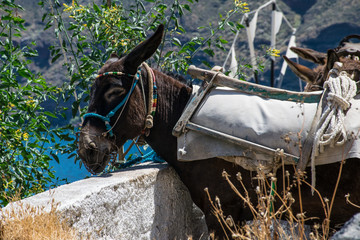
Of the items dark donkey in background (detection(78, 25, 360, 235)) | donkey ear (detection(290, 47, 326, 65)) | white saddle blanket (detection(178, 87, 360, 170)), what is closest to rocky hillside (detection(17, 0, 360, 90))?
donkey ear (detection(290, 47, 326, 65))

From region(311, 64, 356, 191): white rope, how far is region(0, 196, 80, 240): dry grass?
58.6 inches

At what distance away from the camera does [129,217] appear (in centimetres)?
328

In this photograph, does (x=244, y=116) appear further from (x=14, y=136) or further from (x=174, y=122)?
(x=14, y=136)

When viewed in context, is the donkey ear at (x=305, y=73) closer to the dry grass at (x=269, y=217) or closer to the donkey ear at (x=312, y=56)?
the donkey ear at (x=312, y=56)

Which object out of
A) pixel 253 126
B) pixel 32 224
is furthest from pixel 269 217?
pixel 32 224

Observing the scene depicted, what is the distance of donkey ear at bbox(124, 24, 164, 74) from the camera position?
330 cm

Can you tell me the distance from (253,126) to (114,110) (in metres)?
0.97

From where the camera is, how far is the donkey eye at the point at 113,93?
3.38m

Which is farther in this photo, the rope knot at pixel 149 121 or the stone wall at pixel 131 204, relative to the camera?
the rope knot at pixel 149 121

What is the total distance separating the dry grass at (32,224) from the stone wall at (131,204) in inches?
3.7

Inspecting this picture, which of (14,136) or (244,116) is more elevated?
(244,116)

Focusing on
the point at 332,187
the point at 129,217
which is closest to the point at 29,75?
the point at 129,217

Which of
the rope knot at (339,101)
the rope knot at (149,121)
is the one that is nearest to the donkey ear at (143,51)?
the rope knot at (149,121)

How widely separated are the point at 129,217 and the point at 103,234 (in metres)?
0.31
